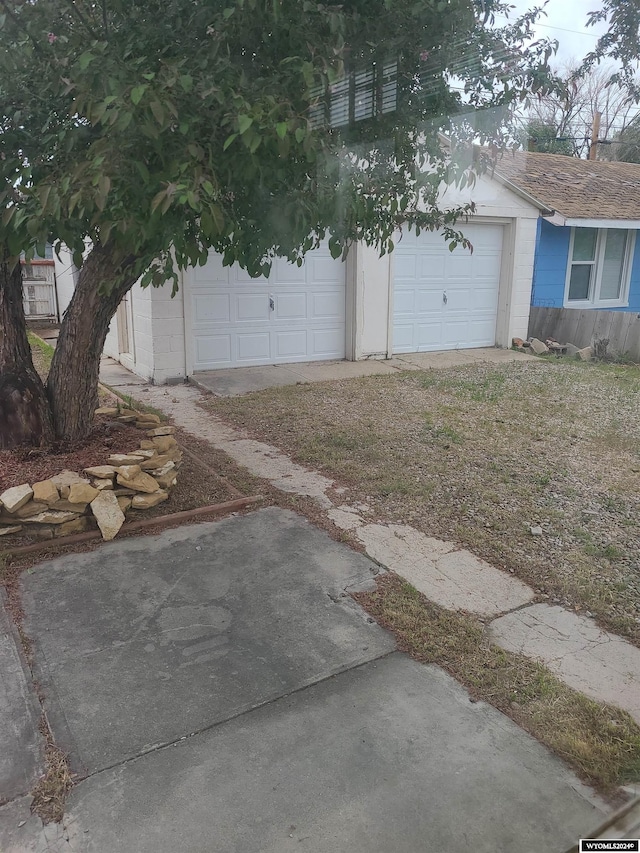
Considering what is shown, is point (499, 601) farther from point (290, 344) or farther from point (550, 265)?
point (550, 265)

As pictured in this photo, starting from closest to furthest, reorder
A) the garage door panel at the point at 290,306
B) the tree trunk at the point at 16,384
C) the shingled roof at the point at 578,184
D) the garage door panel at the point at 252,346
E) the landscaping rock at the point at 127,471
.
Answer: the landscaping rock at the point at 127,471, the tree trunk at the point at 16,384, the garage door panel at the point at 252,346, the garage door panel at the point at 290,306, the shingled roof at the point at 578,184

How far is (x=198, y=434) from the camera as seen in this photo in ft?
21.8

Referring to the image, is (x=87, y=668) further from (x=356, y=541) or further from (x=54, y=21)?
(x=54, y=21)

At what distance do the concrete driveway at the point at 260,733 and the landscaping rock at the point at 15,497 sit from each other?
1.37ft

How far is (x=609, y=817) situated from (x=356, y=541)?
7.46 feet

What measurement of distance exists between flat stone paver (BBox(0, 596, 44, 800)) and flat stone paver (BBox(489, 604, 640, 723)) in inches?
80.3

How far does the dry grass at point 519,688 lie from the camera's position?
2.45 meters

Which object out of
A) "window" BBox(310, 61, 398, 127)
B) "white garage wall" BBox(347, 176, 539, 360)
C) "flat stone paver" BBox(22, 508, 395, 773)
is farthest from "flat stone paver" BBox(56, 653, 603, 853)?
"white garage wall" BBox(347, 176, 539, 360)

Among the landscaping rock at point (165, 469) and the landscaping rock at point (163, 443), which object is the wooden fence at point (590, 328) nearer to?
the landscaping rock at point (163, 443)

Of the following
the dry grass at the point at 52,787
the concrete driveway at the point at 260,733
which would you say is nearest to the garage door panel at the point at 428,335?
the concrete driveway at the point at 260,733

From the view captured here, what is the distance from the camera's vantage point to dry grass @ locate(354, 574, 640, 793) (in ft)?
8.03

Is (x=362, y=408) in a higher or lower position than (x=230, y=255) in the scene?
lower

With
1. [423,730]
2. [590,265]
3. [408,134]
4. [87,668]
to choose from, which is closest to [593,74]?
[408,134]

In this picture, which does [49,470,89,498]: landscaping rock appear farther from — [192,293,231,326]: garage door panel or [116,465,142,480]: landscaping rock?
[192,293,231,326]: garage door panel
